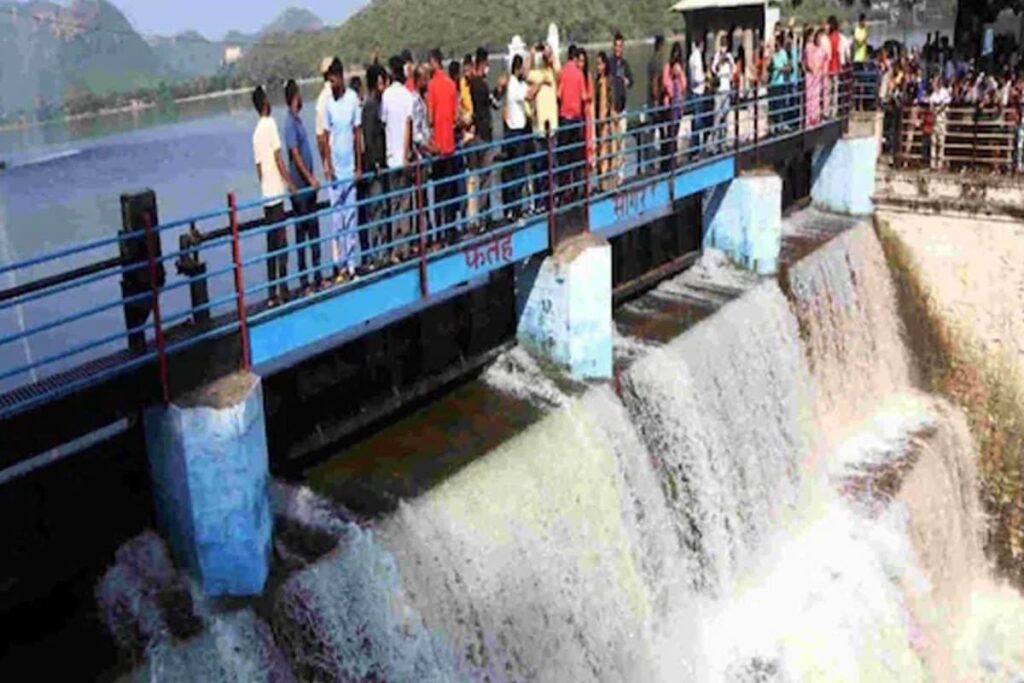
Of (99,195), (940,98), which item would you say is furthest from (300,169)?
(99,195)

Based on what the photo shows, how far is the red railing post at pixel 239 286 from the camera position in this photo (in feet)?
22.8

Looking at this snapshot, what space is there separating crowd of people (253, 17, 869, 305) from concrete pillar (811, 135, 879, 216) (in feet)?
5.25

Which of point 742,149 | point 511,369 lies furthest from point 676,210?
point 511,369

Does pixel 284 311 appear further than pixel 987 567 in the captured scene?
No

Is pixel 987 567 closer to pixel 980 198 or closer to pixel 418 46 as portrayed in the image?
pixel 980 198

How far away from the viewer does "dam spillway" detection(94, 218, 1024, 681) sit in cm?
729

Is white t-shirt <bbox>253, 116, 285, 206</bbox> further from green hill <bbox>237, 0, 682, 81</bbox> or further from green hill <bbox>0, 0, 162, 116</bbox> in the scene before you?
green hill <bbox>0, 0, 162, 116</bbox>

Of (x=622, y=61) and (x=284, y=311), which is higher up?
(x=622, y=61)

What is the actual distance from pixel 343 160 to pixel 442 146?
118 cm

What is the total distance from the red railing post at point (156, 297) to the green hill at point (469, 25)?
263 ft

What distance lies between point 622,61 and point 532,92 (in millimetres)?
2656

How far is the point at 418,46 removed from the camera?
89750 mm

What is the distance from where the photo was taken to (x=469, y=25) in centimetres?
9350

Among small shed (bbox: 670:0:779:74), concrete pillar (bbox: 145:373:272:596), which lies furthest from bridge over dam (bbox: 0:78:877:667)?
small shed (bbox: 670:0:779:74)
